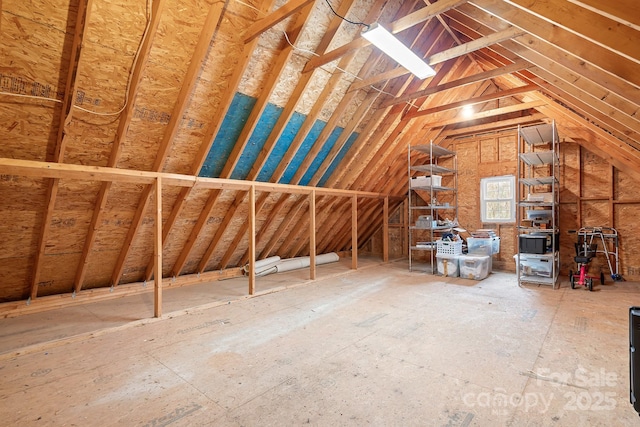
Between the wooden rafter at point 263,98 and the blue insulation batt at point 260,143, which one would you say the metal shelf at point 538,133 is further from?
the wooden rafter at point 263,98

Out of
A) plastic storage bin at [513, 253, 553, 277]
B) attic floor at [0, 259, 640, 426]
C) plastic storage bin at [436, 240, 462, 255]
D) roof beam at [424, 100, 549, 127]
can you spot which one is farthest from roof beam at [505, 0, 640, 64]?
plastic storage bin at [436, 240, 462, 255]

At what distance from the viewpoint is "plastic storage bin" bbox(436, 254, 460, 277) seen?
20.1 feet

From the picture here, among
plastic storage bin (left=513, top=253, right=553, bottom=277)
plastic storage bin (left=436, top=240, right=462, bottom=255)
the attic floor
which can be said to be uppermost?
plastic storage bin (left=436, top=240, right=462, bottom=255)

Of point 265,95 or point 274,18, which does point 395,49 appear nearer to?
point 274,18

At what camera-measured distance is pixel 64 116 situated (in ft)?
9.08

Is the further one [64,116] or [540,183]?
[540,183]

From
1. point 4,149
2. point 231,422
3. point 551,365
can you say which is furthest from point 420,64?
point 4,149

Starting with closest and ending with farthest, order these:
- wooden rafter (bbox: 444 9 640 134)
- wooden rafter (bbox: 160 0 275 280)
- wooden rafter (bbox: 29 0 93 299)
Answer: wooden rafter (bbox: 29 0 93 299) < wooden rafter (bbox: 444 9 640 134) < wooden rafter (bbox: 160 0 275 280)

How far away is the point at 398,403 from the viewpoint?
2031 millimetres

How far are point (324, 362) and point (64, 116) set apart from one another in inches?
129

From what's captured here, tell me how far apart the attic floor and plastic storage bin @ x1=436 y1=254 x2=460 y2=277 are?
5.27ft

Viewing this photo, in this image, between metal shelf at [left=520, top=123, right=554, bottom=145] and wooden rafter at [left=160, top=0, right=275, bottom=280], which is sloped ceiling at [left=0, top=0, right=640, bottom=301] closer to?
wooden rafter at [left=160, top=0, right=275, bottom=280]

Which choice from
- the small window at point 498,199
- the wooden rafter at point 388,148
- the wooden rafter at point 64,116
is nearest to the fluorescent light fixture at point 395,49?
the wooden rafter at point 388,148

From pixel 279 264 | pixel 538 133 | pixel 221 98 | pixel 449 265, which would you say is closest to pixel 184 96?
pixel 221 98
